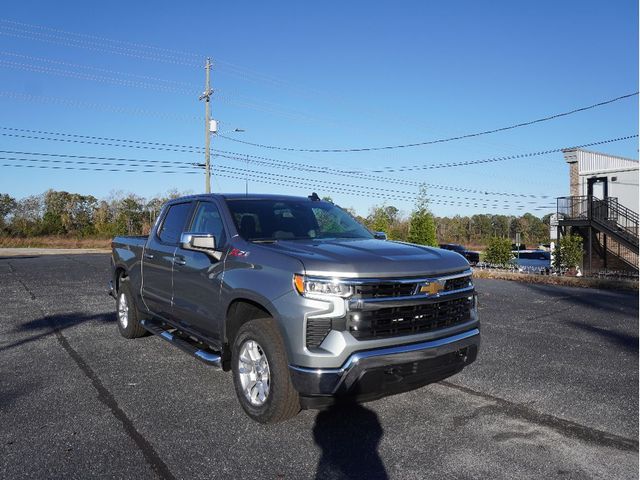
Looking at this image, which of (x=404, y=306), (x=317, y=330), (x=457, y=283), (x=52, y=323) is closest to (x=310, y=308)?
(x=317, y=330)

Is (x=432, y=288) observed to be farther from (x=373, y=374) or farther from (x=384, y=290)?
(x=373, y=374)

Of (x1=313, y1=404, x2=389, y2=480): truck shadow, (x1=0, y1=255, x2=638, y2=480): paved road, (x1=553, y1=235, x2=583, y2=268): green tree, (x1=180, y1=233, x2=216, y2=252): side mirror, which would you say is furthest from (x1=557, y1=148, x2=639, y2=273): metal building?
(x1=180, y1=233, x2=216, y2=252): side mirror

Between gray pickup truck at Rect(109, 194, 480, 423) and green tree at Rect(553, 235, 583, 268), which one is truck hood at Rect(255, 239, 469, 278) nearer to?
gray pickup truck at Rect(109, 194, 480, 423)

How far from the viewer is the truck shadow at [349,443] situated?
10.1 feet

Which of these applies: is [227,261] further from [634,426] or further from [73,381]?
[634,426]

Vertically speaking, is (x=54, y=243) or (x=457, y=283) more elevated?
(x=457, y=283)

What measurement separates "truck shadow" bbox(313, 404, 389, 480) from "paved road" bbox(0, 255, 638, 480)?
1 cm

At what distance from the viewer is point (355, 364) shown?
3207 millimetres

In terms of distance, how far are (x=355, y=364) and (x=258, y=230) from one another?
5.69 ft

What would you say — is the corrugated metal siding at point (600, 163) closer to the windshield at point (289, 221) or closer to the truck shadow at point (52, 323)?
the windshield at point (289, 221)

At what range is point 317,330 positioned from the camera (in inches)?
130

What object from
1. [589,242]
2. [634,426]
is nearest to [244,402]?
[634,426]

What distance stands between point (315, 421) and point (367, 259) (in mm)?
1367

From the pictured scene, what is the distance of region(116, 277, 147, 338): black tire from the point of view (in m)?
6.38
